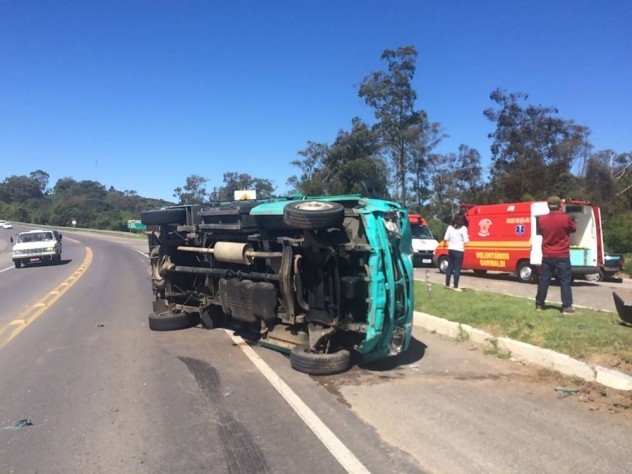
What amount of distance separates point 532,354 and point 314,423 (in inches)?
130

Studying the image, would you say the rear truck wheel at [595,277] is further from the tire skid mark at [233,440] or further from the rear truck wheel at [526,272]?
the tire skid mark at [233,440]

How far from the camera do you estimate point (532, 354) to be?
22.5 feet

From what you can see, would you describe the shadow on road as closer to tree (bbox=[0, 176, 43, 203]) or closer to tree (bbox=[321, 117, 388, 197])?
tree (bbox=[321, 117, 388, 197])

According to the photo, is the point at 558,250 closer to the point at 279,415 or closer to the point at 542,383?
the point at 542,383

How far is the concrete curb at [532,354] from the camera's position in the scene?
580 centimetres

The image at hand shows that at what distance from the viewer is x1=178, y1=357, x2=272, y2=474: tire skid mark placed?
4109 millimetres

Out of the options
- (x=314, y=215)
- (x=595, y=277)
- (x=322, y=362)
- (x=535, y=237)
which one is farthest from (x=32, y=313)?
(x=595, y=277)

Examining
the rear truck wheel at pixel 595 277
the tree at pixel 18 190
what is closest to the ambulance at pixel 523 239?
the rear truck wheel at pixel 595 277

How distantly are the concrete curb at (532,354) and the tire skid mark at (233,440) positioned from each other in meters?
3.72

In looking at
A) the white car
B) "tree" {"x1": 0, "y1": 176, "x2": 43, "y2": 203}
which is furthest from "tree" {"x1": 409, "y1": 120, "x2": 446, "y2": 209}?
"tree" {"x1": 0, "y1": 176, "x2": 43, "y2": 203}

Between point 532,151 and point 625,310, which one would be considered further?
point 532,151

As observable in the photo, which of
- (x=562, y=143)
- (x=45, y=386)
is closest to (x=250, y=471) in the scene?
(x=45, y=386)

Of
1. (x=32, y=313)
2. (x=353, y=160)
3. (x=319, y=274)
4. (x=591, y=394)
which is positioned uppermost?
(x=353, y=160)

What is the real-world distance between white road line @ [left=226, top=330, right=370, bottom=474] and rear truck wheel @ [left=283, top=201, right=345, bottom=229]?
1749 millimetres
